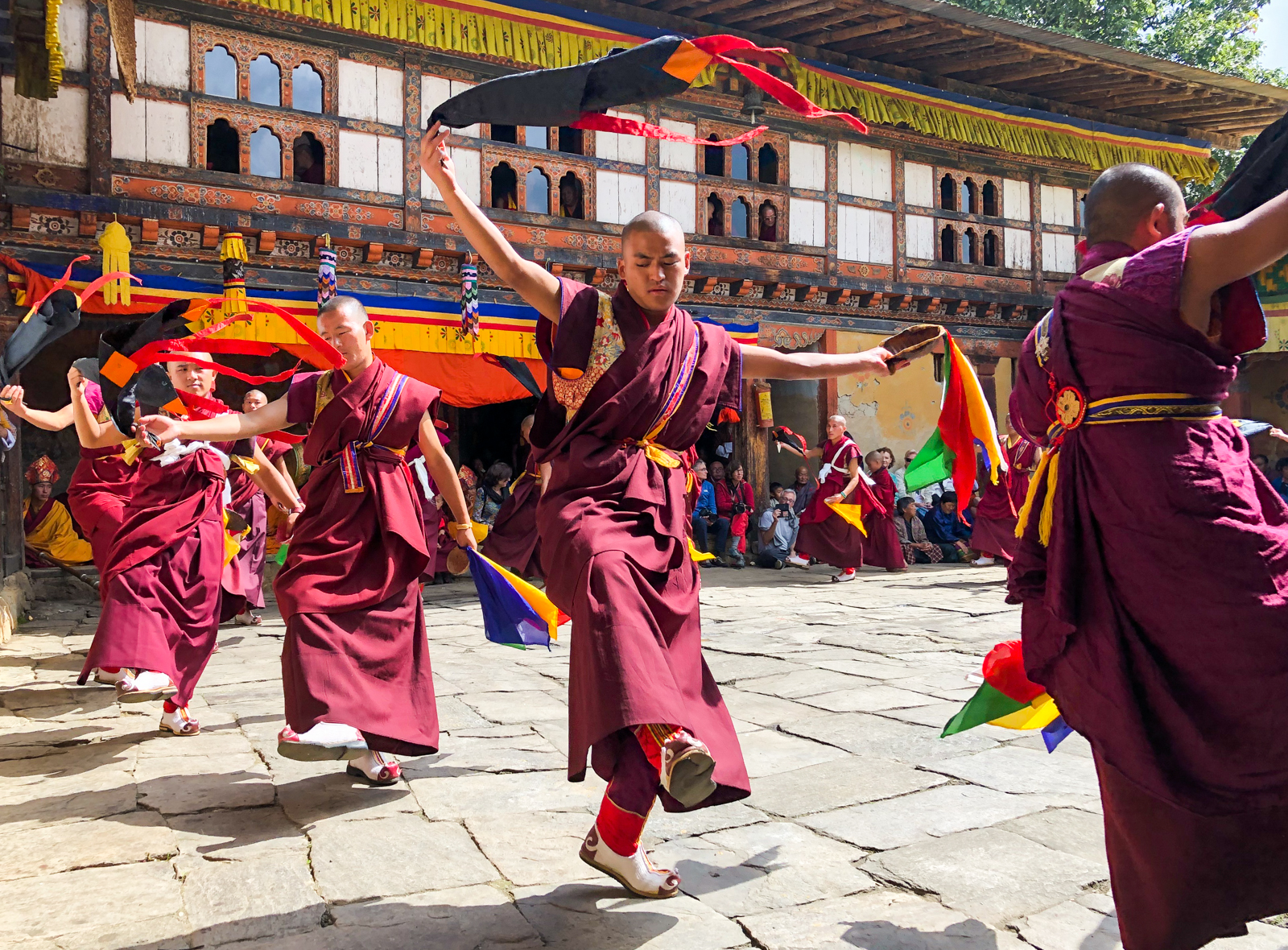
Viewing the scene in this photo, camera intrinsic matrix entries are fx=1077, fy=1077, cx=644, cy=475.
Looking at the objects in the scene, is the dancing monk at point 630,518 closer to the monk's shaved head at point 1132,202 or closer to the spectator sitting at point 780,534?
the monk's shaved head at point 1132,202

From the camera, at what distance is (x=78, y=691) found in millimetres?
5430

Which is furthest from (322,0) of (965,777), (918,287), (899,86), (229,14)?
(965,777)

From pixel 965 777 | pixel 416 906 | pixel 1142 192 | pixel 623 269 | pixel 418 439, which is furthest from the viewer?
pixel 418 439

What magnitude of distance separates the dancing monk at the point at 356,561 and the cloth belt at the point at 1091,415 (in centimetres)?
211

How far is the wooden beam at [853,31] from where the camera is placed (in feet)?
42.0

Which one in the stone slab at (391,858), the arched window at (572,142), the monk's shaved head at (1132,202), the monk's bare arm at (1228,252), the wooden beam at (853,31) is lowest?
the stone slab at (391,858)

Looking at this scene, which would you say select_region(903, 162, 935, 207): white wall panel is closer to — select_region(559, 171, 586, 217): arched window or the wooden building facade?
the wooden building facade

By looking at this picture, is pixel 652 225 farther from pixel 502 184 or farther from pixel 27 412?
pixel 502 184

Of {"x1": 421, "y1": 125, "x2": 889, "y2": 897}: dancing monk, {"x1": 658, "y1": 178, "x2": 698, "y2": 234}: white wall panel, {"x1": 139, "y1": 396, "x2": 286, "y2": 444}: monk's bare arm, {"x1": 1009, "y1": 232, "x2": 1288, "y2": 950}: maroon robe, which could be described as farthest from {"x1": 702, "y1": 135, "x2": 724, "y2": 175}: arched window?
{"x1": 1009, "y1": 232, "x2": 1288, "y2": 950}: maroon robe

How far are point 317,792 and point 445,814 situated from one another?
0.57m

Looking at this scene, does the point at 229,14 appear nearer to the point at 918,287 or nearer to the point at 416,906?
the point at 918,287

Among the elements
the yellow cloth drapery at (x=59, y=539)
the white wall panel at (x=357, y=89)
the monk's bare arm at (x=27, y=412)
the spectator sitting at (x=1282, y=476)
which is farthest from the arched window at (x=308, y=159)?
the spectator sitting at (x=1282, y=476)

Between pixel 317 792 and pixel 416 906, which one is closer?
pixel 416 906

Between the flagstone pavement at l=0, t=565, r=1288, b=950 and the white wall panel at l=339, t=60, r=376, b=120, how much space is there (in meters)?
7.46
